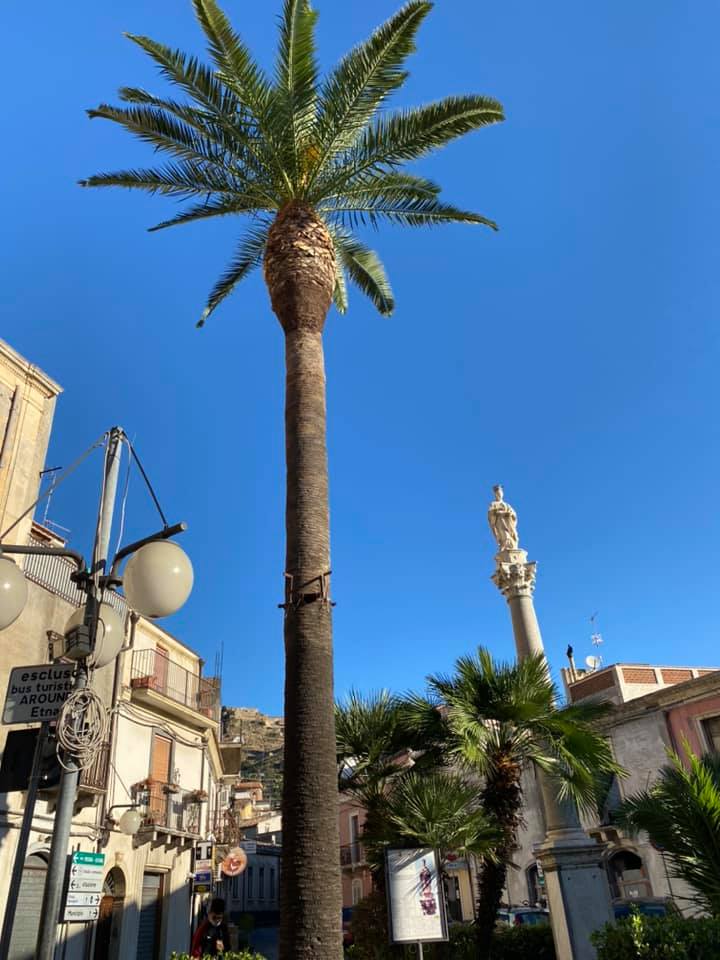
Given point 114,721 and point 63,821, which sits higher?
point 114,721

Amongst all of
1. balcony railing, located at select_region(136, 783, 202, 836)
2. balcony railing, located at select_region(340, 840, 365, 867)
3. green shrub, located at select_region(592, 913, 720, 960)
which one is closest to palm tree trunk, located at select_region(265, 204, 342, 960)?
green shrub, located at select_region(592, 913, 720, 960)

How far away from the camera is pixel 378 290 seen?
45.7 ft

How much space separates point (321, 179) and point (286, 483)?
4.81m

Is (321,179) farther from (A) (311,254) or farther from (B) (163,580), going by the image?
(B) (163,580)

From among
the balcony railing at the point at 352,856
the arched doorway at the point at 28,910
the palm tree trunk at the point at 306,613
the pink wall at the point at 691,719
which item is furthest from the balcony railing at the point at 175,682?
the balcony railing at the point at 352,856

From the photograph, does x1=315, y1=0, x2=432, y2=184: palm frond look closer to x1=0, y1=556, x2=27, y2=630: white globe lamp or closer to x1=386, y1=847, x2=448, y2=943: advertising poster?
x1=0, y1=556, x2=27, y2=630: white globe lamp

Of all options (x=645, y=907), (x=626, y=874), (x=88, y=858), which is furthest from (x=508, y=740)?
(x=626, y=874)

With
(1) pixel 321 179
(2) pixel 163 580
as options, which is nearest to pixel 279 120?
(1) pixel 321 179

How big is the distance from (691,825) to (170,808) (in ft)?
59.5

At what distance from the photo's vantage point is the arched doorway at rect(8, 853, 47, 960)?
15.1 meters

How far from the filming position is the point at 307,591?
25.5ft

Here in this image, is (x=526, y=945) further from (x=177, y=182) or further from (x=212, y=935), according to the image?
(x=177, y=182)

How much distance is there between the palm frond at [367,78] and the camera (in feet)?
31.7

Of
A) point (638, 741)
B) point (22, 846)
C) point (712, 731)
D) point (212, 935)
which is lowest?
point (212, 935)
